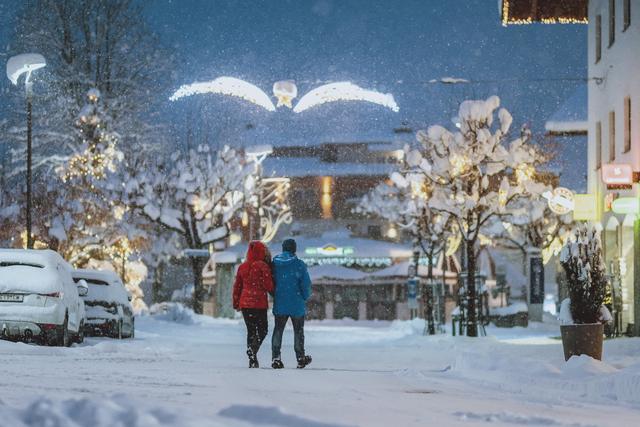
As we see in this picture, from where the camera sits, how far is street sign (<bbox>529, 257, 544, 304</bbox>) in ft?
132

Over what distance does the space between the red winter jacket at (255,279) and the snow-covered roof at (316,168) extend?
5956 centimetres

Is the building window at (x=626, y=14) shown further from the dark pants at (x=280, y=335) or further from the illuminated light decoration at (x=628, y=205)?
the dark pants at (x=280, y=335)

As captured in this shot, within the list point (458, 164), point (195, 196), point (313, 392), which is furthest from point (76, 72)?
point (313, 392)

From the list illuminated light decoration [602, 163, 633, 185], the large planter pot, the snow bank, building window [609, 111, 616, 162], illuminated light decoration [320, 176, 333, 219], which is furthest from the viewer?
illuminated light decoration [320, 176, 333, 219]

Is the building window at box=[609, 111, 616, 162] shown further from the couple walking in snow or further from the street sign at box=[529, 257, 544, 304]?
the couple walking in snow

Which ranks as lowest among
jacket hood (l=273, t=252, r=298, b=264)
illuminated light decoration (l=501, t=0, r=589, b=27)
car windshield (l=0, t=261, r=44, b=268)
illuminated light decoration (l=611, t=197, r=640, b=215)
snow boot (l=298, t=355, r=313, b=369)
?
snow boot (l=298, t=355, r=313, b=369)

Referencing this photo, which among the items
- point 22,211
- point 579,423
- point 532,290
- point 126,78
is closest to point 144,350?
point 579,423

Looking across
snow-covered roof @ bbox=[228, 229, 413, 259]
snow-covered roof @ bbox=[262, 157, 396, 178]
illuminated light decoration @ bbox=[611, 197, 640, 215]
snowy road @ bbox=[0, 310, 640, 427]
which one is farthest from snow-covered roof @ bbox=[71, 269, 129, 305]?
snow-covered roof @ bbox=[262, 157, 396, 178]

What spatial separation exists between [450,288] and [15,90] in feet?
113

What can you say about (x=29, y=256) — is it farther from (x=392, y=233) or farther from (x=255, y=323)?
(x=392, y=233)

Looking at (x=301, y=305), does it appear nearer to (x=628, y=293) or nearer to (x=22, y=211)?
(x=628, y=293)

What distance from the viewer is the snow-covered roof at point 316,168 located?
74625 millimetres

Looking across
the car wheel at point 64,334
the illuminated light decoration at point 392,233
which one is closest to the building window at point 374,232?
the illuminated light decoration at point 392,233

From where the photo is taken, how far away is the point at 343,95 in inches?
1265
